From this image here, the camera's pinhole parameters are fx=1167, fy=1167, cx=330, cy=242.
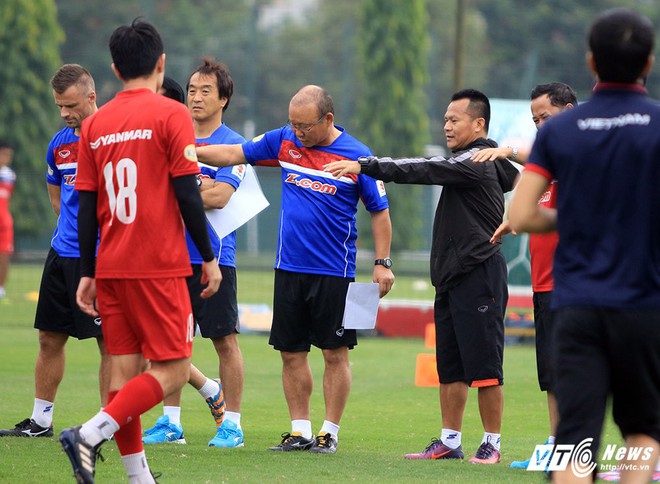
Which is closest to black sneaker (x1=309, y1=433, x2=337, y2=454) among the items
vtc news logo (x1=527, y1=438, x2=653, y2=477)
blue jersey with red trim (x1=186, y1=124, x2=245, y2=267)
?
blue jersey with red trim (x1=186, y1=124, x2=245, y2=267)

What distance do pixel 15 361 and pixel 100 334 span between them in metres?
5.17

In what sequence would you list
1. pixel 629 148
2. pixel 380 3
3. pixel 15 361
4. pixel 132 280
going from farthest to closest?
pixel 380 3
pixel 15 361
pixel 132 280
pixel 629 148

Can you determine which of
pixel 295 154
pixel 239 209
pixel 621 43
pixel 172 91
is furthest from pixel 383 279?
pixel 621 43

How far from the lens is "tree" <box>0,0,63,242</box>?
34.1 metres

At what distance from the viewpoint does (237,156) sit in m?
7.60

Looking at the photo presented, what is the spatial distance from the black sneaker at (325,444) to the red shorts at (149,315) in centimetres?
206

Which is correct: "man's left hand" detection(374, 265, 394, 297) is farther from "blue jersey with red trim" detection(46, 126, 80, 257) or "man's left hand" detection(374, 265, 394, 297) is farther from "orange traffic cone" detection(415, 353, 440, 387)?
"orange traffic cone" detection(415, 353, 440, 387)

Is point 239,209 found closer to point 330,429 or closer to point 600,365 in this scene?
point 330,429

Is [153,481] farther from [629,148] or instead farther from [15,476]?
[629,148]

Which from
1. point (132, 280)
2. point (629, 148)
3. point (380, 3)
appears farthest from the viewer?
point (380, 3)

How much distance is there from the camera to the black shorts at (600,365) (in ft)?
14.0

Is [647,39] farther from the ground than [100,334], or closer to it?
farther from the ground

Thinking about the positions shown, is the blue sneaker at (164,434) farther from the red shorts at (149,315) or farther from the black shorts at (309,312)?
the red shorts at (149,315)

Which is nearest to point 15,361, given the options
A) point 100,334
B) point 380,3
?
point 100,334
